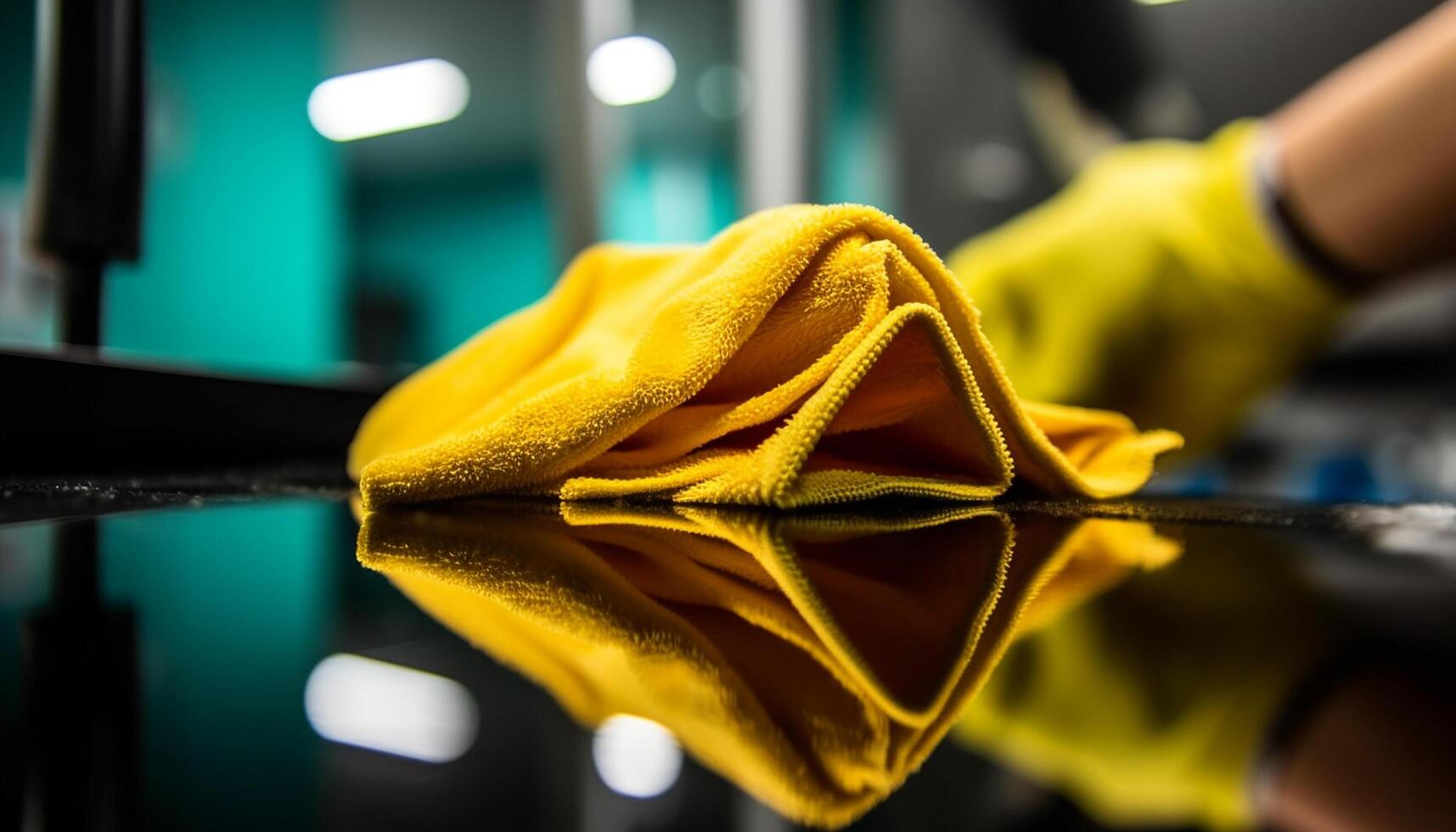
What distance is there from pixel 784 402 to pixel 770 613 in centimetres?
14

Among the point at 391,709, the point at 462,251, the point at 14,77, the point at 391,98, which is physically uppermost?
the point at 391,98

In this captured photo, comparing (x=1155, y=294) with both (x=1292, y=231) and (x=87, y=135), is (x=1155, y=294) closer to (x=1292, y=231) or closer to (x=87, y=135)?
(x=1292, y=231)

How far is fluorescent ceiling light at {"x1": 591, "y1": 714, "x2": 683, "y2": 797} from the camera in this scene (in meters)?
0.11

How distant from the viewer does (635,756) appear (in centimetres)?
11

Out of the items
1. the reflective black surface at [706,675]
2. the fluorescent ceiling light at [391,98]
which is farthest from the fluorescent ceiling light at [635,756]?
the fluorescent ceiling light at [391,98]

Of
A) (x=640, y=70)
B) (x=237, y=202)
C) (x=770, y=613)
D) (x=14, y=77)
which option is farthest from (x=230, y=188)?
(x=770, y=613)

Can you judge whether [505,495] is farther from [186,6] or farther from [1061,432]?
[186,6]

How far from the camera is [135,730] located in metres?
0.12

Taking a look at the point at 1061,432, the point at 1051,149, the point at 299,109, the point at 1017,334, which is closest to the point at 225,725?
the point at 1061,432

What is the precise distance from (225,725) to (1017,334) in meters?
0.86

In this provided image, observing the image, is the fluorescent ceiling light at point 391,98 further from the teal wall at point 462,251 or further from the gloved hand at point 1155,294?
the gloved hand at point 1155,294

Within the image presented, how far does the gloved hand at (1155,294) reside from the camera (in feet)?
2.68

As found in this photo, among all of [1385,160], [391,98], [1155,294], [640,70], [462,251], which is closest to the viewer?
[1385,160]

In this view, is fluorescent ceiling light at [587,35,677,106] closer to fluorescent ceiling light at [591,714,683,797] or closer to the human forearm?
the human forearm
